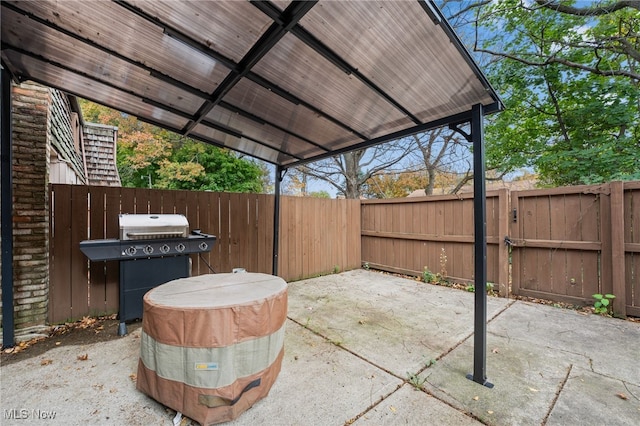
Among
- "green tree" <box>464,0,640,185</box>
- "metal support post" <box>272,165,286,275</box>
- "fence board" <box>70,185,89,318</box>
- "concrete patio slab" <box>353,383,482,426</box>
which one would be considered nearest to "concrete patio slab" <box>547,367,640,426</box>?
"concrete patio slab" <box>353,383,482,426</box>

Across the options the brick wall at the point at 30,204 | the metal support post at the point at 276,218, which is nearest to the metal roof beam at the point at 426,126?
the metal support post at the point at 276,218

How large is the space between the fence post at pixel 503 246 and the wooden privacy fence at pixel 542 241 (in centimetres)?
1

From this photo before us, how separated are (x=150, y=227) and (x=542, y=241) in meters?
5.08

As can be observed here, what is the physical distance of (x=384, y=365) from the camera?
84.7 inches

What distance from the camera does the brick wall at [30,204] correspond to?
2.49 meters

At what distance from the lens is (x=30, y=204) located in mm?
2545

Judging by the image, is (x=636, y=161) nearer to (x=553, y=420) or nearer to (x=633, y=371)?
(x=633, y=371)

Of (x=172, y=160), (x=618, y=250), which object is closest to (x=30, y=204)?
(x=618, y=250)

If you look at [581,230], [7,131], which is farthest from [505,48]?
[7,131]

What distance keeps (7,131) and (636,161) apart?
351 inches

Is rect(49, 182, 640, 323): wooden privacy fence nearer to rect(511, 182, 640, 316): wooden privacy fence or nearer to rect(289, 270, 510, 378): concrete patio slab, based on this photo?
rect(511, 182, 640, 316): wooden privacy fence

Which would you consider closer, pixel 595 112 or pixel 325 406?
pixel 325 406

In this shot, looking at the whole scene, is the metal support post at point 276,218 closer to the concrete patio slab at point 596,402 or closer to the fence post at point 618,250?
the concrete patio slab at point 596,402

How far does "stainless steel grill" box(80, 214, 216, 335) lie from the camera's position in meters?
2.53
